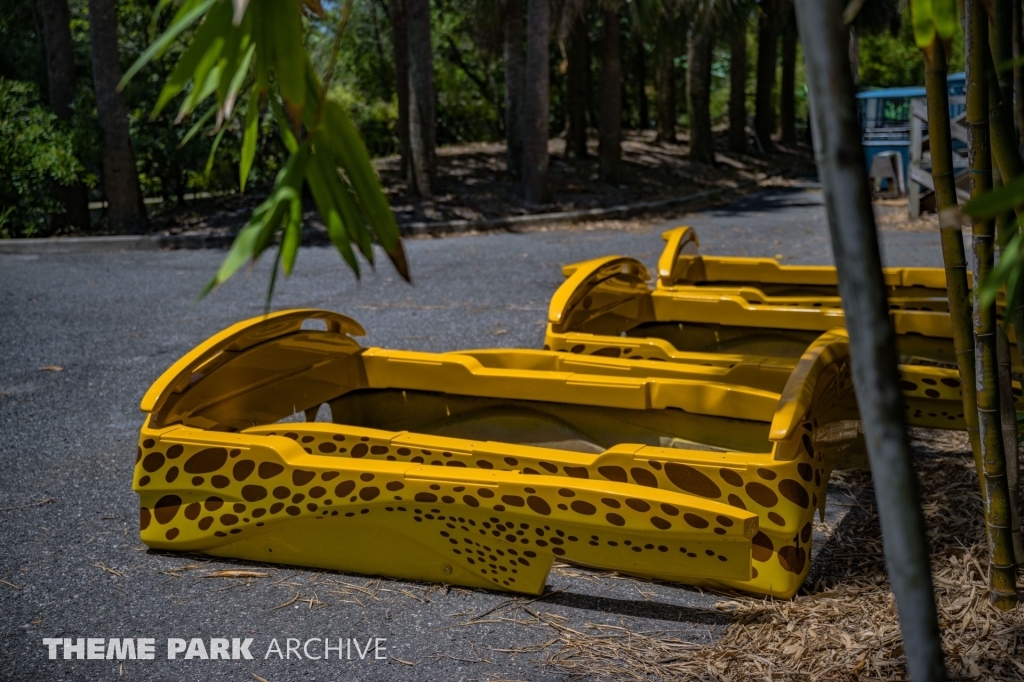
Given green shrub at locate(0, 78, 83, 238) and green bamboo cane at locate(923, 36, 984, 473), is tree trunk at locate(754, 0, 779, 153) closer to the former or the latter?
green shrub at locate(0, 78, 83, 238)

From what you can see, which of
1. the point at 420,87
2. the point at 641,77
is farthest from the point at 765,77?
the point at 420,87

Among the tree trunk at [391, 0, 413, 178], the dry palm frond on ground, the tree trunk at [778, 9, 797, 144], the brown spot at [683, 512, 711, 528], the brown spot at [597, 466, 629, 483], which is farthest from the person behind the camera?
the tree trunk at [778, 9, 797, 144]

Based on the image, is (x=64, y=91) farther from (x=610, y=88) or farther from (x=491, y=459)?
(x=491, y=459)

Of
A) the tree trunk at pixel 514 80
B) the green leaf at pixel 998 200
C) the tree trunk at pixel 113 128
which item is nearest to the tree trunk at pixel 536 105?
the tree trunk at pixel 514 80

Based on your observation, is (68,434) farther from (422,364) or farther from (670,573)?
(670,573)

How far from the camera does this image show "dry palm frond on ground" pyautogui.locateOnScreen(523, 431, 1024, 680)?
233 cm

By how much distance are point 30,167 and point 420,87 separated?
4686mm

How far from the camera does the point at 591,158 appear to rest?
17297mm

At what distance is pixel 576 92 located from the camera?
54.6 feet

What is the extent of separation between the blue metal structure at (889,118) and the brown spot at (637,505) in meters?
13.8

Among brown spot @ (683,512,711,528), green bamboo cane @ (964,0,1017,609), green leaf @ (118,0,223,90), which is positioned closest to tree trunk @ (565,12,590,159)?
brown spot @ (683,512,711,528)

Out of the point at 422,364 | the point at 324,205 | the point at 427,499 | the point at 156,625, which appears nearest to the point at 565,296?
the point at 422,364

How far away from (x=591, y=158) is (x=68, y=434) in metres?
13.9

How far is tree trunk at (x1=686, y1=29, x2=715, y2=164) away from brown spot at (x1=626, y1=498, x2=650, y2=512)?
1588cm
